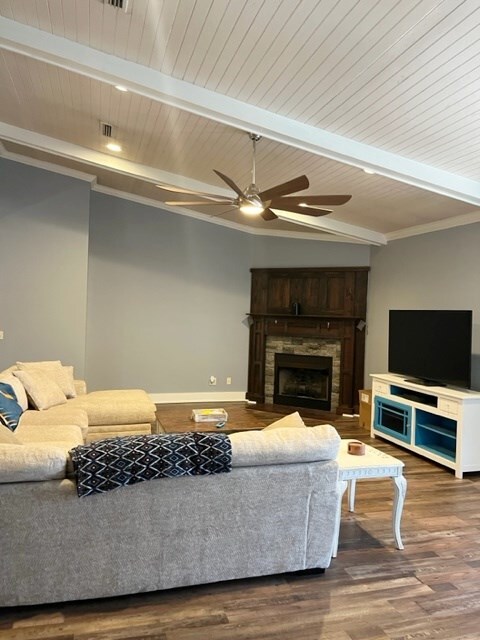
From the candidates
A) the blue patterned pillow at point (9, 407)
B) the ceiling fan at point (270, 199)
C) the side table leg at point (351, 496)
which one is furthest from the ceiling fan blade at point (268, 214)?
the blue patterned pillow at point (9, 407)

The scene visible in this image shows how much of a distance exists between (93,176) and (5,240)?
147cm

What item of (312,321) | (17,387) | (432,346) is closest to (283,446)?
(17,387)

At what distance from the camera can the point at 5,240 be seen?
19.9 ft

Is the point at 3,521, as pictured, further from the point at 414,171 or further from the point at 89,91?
the point at 414,171

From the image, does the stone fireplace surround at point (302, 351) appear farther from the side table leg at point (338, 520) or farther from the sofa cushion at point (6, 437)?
the sofa cushion at point (6, 437)

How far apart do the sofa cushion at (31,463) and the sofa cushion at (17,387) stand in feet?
7.14

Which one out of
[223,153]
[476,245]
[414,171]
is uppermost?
[223,153]

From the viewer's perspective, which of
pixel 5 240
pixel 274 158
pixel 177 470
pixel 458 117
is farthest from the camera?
pixel 5 240

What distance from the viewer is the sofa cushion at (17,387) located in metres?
4.20

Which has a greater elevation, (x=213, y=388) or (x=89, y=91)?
(x=89, y=91)

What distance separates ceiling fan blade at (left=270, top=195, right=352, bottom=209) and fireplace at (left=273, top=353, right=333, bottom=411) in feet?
12.7

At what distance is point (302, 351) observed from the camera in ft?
24.8

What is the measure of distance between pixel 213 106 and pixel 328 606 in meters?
3.42

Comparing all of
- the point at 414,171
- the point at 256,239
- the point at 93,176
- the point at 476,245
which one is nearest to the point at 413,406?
the point at 476,245
